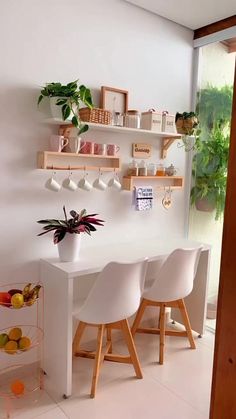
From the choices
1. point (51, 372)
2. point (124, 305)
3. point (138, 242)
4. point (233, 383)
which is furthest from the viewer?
point (138, 242)

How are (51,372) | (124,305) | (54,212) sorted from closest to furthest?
(124,305), (51,372), (54,212)

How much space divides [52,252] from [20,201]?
43 centimetres

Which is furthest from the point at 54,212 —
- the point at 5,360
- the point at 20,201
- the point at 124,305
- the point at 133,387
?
the point at 133,387

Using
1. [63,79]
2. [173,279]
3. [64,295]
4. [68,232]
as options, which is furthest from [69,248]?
[63,79]

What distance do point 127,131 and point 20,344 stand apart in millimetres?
1584

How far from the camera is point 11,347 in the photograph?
6.33 feet

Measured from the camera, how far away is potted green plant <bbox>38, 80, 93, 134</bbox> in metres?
2.07

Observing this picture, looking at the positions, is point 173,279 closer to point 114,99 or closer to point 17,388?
point 17,388

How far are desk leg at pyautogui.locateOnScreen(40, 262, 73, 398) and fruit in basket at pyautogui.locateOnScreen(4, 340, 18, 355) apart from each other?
27cm

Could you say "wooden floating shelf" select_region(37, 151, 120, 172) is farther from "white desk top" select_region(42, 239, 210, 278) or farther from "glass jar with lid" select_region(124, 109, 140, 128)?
"white desk top" select_region(42, 239, 210, 278)

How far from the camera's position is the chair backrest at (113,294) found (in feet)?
6.37

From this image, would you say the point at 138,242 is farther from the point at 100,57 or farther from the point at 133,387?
the point at 100,57

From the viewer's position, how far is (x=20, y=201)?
7.18 ft

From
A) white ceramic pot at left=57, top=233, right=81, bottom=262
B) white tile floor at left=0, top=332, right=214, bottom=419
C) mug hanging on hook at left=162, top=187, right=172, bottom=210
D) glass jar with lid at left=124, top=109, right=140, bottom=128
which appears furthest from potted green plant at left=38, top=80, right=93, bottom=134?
white tile floor at left=0, top=332, right=214, bottom=419
